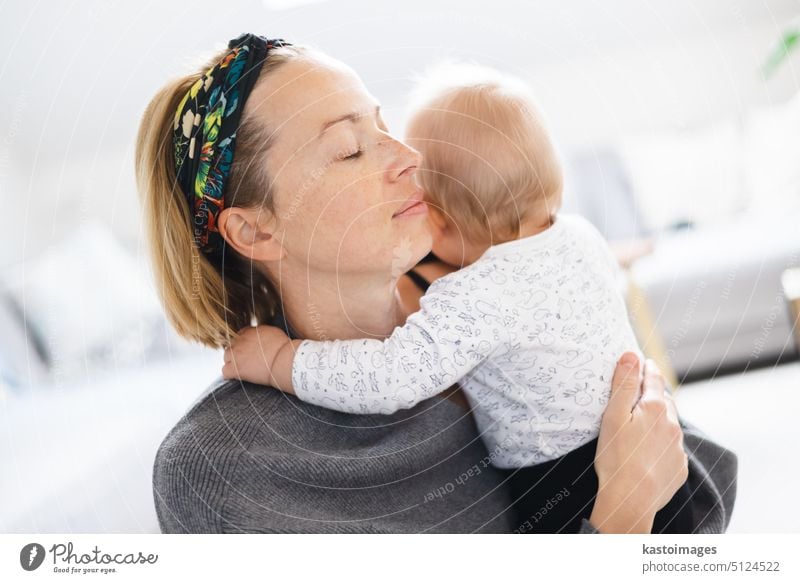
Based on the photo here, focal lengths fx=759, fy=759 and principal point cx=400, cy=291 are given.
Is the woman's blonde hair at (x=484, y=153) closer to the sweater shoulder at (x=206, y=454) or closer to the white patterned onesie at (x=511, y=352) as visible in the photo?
the white patterned onesie at (x=511, y=352)

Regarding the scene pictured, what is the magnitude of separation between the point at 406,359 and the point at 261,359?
13 cm

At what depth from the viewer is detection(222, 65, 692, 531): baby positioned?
1.99ft

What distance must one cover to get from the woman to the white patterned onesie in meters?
0.03

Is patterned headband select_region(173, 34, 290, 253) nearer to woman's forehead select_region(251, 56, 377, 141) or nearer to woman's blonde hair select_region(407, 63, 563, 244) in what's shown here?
woman's forehead select_region(251, 56, 377, 141)

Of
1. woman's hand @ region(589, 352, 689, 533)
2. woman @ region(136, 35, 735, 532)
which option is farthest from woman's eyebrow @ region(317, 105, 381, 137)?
woman's hand @ region(589, 352, 689, 533)

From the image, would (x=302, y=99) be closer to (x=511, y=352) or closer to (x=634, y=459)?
(x=511, y=352)

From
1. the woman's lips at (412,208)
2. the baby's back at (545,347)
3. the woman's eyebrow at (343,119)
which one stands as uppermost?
the woman's eyebrow at (343,119)

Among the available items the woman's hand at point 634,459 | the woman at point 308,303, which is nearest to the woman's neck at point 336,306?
the woman at point 308,303

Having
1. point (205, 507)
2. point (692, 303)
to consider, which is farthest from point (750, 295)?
point (205, 507)

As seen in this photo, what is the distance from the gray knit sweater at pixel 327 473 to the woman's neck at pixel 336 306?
0.27 ft

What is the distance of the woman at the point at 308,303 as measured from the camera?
59cm

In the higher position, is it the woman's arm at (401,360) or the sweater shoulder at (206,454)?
the woman's arm at (401,360)

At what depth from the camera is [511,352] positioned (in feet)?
2.11
